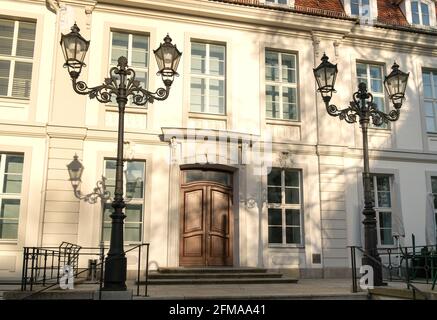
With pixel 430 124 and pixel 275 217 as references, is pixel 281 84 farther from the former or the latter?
pixel 430 124

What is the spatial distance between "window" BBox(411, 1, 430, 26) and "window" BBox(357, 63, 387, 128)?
102 inches

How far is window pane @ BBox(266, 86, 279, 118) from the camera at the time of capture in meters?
14.7

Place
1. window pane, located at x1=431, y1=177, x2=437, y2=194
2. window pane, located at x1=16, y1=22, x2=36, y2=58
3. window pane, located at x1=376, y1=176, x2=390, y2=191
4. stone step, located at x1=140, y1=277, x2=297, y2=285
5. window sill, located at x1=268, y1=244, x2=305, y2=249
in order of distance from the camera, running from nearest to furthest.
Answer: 1. stone step, located at x1=140, y1=277, x2=297, y2=285
2. window pane, located at x1=16, y1=22, x2=36, y2=58
3. window sill, located at x1=268, y1=244, x2=305, y2=249
4. window pane, located at x1=376, y1=176, x2=390, y2=191
5. window pane, located at x1=431, y1=177, x2=437, y2=194

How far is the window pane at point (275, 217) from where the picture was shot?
553 inches

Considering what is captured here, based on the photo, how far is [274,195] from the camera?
14227 millimetres

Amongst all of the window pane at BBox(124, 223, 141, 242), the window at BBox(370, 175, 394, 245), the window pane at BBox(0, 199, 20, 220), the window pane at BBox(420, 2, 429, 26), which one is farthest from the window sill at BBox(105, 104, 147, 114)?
the window pane at BBox(420, 2, 429, 26)

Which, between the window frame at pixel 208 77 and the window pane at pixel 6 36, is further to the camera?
the window frame at pixel 208 77

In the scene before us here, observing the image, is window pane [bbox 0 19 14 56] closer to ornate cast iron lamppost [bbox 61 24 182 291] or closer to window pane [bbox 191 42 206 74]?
ornate cast iron lamppost [bbox 61 24 182 291]

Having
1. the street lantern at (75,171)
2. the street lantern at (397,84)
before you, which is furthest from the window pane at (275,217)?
the street lantern at (75,171)

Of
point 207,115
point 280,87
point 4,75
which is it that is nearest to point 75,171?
point 4,75

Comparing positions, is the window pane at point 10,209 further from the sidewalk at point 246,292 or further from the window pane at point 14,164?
the sidewalk at point 246,292

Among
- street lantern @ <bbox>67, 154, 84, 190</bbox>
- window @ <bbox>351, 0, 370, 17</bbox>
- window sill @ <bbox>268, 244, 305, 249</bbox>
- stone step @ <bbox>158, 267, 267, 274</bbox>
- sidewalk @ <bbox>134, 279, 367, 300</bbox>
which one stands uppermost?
window @ <bbox>351, 0, 370, 17</bbox>

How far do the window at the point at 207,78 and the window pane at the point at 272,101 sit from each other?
1.40 metres

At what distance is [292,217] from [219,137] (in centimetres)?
319
